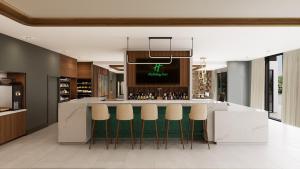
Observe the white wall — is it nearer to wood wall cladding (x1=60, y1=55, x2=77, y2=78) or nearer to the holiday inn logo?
the holiday inn logo

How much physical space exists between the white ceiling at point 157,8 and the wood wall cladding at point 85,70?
8.70 m

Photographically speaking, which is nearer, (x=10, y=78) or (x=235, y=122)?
(x=235, y=122)

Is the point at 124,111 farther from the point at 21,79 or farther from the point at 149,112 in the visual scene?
the point at 21,79

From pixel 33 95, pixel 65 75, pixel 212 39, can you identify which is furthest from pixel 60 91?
pixel 212 39

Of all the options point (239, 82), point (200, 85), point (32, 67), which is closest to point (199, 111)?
point (32, 67)

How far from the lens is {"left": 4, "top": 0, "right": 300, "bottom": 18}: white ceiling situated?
4371 mm

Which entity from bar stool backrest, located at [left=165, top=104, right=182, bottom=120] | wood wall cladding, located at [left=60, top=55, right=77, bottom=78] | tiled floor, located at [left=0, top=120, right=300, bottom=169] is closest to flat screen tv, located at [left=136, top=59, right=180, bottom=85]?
tiled floor, located at [left=0, top=120, right=300, bottom=169]

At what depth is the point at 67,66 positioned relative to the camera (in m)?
11.5

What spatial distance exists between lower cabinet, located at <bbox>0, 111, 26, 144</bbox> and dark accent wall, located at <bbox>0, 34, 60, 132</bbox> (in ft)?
1.35

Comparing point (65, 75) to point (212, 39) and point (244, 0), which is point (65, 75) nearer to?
point (212, 39)

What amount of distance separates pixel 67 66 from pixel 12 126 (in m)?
4.94

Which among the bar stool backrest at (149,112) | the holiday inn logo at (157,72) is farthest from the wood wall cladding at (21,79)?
the holiday inn logo at (157,72)

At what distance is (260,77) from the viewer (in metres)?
12.4

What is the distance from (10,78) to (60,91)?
3.65m
